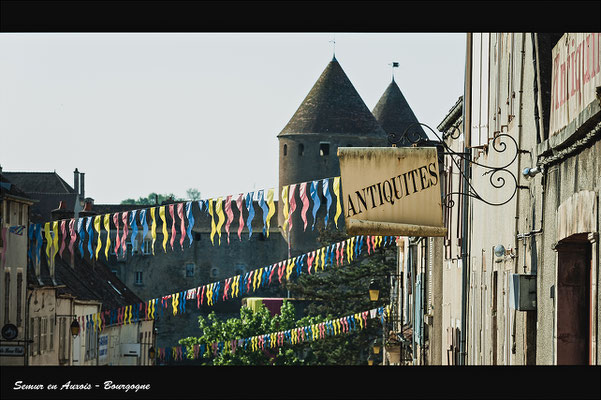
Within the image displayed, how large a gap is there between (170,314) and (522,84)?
70.4 meters

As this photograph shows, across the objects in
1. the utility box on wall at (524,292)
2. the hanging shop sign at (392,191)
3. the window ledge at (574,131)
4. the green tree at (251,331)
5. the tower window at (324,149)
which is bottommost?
the green tree at (251,331)

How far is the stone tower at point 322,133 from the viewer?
7975cm

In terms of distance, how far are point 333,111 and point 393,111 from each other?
6.08 m

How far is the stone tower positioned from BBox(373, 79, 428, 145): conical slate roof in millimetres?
2960

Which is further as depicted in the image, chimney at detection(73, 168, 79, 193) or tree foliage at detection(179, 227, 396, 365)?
chimney at detection(73, 168, 79, 193)

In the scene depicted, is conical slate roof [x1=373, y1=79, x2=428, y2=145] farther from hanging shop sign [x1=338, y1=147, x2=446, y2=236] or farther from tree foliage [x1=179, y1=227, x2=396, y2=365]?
hanging shop sign [x1=338, y1=147, x2=446, y2=236]

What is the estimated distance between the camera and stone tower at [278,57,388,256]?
79750 mm

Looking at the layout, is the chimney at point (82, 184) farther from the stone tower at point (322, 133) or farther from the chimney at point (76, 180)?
the stone tower at point (322, 133)

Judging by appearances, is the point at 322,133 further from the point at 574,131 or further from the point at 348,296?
the point at 574,131

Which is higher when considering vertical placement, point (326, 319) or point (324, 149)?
point (324, 149)

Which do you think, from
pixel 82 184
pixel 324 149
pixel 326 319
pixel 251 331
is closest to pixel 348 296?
pixel 326 319

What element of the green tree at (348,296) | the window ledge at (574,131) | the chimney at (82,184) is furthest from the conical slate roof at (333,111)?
the window ledge at (574,131)

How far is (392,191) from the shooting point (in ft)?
31.6

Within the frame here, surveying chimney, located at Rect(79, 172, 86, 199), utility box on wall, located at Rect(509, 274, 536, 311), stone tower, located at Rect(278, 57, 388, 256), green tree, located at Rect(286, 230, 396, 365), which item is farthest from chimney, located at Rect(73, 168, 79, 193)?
utility box on wall, located at Rect(509, 274, 536, 311)
